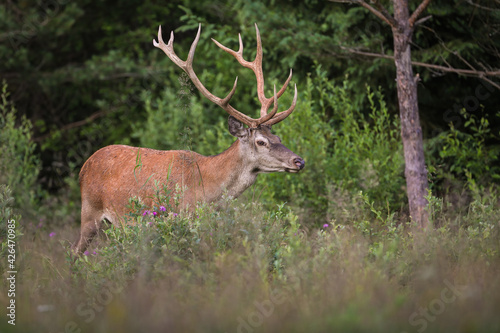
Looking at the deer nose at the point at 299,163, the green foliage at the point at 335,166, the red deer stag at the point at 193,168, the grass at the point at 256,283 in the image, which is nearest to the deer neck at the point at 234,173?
the red deer stag at the point at 193,168

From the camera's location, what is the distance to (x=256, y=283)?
153 inches

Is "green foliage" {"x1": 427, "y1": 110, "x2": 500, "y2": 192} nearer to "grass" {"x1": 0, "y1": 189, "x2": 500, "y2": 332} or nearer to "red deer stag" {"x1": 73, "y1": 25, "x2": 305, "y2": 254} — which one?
"grass" {"x1": 0, "y1": 189, "x2": 500, "y2": 332}

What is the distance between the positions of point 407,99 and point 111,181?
3405 millimetres

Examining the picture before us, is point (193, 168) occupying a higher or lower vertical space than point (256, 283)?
higher

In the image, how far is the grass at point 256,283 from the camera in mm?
3361

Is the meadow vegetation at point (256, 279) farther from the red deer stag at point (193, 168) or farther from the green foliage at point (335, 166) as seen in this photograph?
the green foliage at point (335, 166)

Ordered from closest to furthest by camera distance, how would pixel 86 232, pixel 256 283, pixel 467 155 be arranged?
pixel 256 283 < pixel 86 232 < pixel 467 155

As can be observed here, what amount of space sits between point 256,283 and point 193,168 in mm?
2652

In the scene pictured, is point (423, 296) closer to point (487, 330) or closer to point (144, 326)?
point (487, 330)

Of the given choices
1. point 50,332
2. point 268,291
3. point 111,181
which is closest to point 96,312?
point 50,332

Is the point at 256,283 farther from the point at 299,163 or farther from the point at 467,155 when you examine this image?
the point at 467,155

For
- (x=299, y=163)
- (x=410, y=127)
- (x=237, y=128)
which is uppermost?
(x=410, y=127)

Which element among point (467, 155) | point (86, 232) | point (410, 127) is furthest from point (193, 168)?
point (467, 155)

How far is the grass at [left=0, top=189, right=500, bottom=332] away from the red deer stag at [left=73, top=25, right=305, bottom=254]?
0.99 metres
